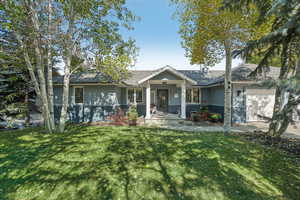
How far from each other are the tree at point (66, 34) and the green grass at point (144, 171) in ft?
11.3

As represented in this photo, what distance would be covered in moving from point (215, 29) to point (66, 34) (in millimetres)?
7185

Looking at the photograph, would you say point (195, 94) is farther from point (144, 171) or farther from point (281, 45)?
point (144, 171)

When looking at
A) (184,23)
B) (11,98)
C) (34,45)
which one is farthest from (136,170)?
(11,98)

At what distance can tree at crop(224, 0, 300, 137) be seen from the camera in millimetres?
3362

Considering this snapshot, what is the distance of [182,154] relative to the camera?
4.62 m

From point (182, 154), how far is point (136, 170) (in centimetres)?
176

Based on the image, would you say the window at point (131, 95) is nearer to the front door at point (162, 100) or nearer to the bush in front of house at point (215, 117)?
the front door at point (162, 100)

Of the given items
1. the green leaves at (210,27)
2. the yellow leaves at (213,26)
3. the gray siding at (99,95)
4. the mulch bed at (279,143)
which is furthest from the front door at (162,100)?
the mulch bed at (279,143)

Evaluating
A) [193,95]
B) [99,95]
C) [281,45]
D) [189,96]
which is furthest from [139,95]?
[281,45]

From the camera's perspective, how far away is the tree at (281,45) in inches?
132

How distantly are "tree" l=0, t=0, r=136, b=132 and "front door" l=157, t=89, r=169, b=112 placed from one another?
6541 mm

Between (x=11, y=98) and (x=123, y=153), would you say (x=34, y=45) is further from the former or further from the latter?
(x=123, y=153)

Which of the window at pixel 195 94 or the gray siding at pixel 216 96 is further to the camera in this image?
the window at pixel 195 94

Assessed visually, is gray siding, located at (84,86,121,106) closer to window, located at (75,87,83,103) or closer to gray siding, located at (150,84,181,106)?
window, located at (75,87,83,103)
